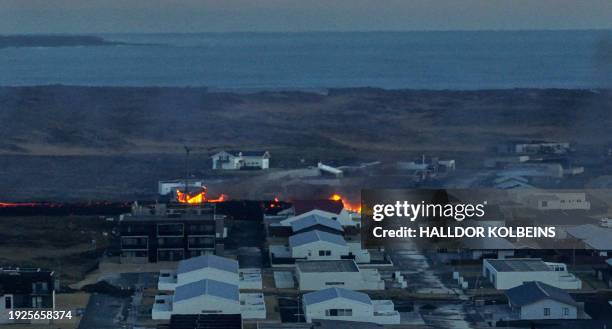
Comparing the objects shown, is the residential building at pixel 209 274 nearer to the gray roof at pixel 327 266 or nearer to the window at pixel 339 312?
the gray roof at pixel 327 266

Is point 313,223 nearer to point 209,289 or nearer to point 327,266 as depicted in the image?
point 327,266

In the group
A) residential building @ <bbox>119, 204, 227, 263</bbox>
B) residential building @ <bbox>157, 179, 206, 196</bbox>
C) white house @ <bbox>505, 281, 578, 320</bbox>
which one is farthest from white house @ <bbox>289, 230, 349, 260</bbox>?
residential building @ <bbox>157, 179, 206, 196</bbox>

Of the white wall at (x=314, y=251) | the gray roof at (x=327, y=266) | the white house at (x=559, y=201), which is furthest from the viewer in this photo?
the white house at (x=559, y=201)

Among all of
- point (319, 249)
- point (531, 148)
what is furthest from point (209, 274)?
point (531, 148)

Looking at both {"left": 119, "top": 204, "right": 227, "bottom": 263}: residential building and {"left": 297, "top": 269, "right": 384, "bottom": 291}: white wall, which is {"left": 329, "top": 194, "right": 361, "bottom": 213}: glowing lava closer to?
{"left": 119, "top": 204, "right": 227, "bottom": 263}: residential building

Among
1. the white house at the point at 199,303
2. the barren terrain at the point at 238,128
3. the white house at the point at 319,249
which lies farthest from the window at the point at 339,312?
the barren terrain at the point at 238,128

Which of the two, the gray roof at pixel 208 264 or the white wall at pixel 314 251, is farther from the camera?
the white wall at pixel 314 251

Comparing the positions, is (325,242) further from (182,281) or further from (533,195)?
(533,195)

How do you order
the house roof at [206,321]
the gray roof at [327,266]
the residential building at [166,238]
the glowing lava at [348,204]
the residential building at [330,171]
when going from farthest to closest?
the residential building at [330,171] < the glowing lava at [348,204] < the residential building at [166,238] < the gray roof at [327,266] < the house roof at [206,321]
